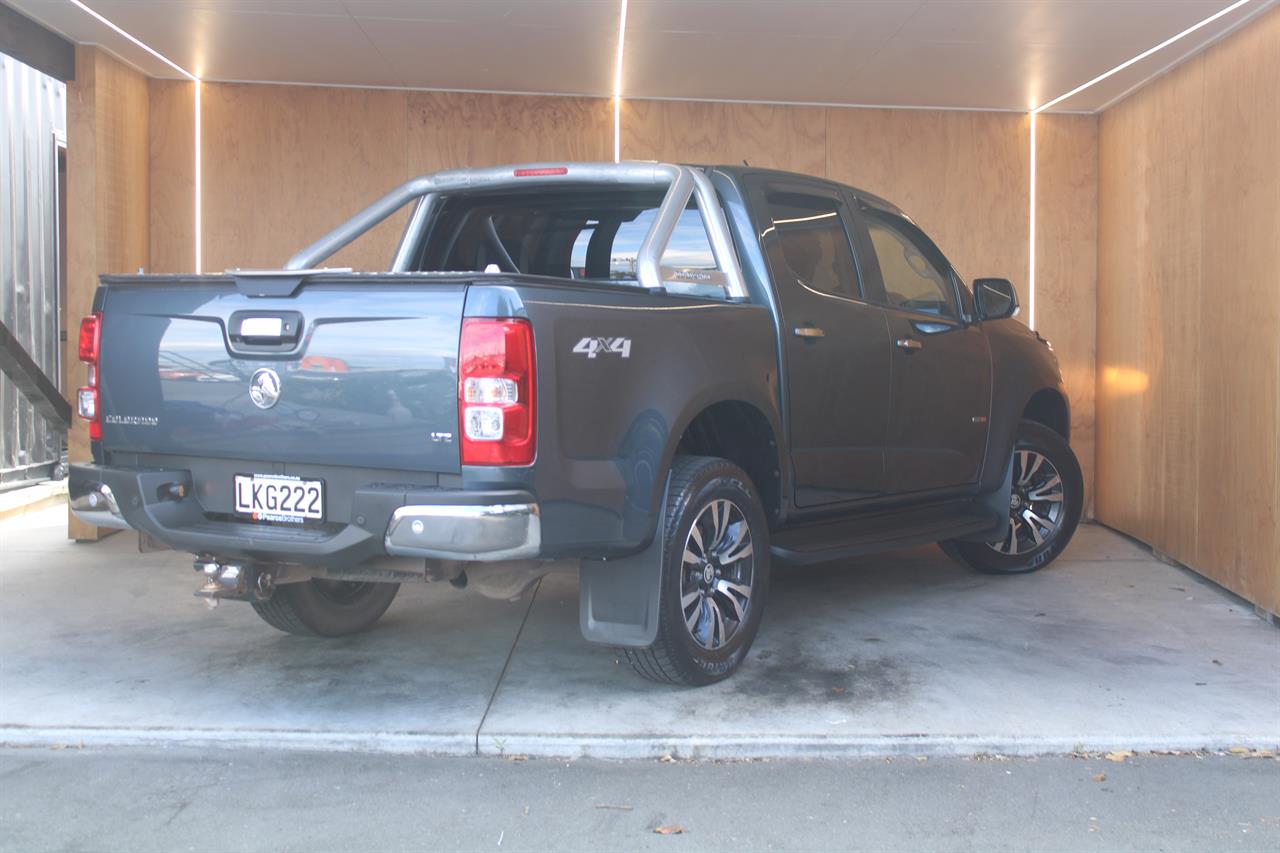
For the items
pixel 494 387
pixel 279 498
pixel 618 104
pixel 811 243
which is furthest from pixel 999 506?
pixel 279 498

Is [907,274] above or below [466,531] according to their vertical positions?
above

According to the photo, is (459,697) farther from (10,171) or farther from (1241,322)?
(10,171)

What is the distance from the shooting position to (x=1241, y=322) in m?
6.60

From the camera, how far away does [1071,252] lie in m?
9.17

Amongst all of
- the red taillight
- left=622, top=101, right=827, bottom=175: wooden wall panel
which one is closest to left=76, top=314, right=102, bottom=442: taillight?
the red taillight

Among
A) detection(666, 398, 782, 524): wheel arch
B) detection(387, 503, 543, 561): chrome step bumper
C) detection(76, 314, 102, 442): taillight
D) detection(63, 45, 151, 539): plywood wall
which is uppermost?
detection(63, 45, 151, 539): plywood wall

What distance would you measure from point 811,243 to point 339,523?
268 cm

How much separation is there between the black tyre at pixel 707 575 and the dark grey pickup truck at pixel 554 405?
1cm

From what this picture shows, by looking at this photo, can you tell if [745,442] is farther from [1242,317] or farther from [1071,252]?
[1071,252]

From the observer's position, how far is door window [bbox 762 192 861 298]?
5.62 meters

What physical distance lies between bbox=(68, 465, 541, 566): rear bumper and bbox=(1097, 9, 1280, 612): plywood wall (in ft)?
13.7

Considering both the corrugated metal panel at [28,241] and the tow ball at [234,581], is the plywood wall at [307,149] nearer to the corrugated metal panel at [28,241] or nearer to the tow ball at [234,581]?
the corrugated metal panel at [28,241]

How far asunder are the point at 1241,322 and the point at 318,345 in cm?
480

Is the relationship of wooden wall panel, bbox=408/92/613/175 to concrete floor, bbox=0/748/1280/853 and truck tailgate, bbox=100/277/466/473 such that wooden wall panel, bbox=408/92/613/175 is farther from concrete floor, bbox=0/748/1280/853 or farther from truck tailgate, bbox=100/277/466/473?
concrete floor, bbox=0/748/1280/853
